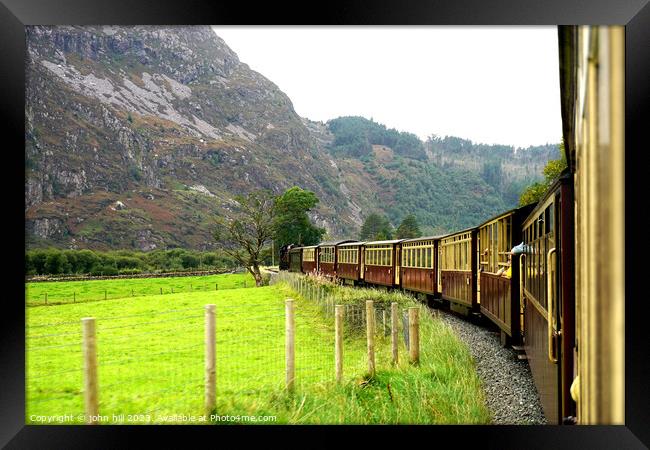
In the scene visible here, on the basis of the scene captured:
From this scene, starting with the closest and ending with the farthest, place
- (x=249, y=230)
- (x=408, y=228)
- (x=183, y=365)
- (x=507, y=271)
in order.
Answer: (x=183, y=365), (x=507, y=271), (x=249, y=230), (x=408, y=228)

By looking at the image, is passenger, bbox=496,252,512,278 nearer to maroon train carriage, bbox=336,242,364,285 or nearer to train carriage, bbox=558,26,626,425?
train carriage, bbox=558,26,626,425

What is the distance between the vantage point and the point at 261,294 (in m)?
10.0

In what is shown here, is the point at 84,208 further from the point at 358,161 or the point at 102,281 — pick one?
the point at 358,161

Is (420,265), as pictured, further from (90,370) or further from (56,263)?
(90,370)

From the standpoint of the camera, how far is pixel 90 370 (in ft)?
13.0

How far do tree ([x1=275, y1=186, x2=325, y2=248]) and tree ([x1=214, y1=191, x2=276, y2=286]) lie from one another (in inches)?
12.2

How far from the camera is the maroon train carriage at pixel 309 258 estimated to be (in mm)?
20375

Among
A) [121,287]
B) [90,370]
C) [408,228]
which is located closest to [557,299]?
[90,370]

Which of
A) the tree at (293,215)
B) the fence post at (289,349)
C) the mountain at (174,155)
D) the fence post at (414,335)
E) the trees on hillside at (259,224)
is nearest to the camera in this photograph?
the fence post at (289,349)

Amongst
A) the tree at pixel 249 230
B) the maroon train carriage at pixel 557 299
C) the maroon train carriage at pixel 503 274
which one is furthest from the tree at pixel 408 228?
the maroon train carriage at pixel 557 299

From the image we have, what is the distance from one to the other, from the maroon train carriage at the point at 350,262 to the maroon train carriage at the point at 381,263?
13.4 inches

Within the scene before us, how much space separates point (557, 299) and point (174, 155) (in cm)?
809

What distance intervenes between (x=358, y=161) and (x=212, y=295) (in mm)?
7981

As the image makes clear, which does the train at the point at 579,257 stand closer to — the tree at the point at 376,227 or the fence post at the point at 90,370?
the fence post at the point at 90,370
